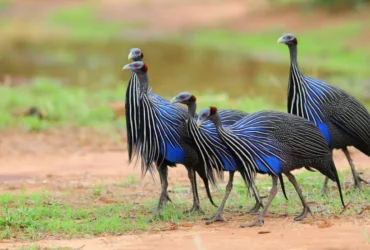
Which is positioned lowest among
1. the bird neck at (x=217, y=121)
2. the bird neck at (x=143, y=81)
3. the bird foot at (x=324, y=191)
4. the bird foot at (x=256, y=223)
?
the bird foot at (x=256, y=223)

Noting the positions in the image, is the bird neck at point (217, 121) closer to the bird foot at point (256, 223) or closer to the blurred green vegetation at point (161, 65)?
the bird foot at point (256, 223)

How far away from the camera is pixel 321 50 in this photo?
21.8 metres

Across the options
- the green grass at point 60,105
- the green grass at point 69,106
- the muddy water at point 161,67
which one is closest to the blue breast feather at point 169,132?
the green grass at point 69,106

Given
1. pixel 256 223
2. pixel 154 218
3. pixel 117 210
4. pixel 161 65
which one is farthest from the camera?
pixel 161 65

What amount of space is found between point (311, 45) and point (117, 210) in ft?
52.0

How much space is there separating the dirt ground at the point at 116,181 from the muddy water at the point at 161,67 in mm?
5132

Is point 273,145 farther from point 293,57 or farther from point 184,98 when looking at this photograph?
point 293,57

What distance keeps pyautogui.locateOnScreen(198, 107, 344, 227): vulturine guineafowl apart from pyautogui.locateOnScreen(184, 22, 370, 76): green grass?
12219 millimetres

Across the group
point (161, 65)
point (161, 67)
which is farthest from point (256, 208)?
point (161, 65)

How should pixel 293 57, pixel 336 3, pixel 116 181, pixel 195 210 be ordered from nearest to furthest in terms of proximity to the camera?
pixel 195 210 → pixel 293 57 → pixel 116 181 → pixel 336 3

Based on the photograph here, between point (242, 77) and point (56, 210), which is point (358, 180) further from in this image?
point (242, 77)

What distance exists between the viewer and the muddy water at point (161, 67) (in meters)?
17.6

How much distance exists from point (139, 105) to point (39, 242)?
4.98ft

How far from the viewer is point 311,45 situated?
22422mm
